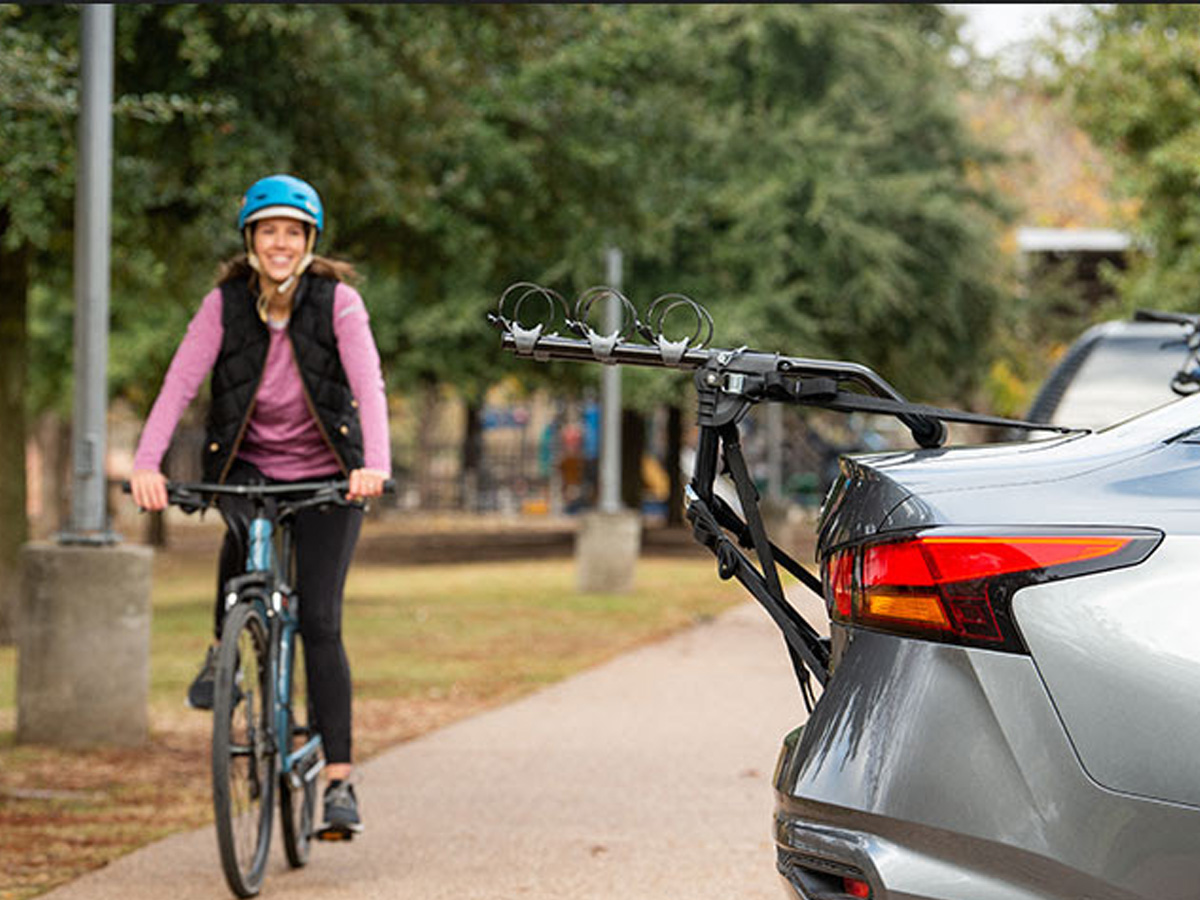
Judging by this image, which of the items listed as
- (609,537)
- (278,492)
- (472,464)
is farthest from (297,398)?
(472,464)

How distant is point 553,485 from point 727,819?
46420 mm

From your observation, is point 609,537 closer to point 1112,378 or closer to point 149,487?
point 1112,378

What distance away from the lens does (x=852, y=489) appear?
3.78 meters

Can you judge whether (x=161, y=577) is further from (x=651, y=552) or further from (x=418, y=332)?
(x=651, y=552)

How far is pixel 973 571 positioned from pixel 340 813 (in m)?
3.27

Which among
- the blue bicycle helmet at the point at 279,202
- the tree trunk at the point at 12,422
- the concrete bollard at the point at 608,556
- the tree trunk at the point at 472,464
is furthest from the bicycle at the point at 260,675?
the tree trunk at the point at 472,464

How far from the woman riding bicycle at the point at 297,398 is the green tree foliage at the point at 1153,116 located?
55.4 feet

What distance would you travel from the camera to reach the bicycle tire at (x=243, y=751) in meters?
5.84

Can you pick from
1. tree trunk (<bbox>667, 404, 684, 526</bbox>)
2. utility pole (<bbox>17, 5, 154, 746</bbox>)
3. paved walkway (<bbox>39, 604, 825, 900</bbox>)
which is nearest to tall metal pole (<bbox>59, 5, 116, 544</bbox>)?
utility pole (<bbox>17, 5, 154, 746</bbox>)

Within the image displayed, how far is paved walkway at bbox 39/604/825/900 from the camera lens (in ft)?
20.7

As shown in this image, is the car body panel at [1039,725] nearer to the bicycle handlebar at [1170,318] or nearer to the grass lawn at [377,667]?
the grass lawn at [377,667]

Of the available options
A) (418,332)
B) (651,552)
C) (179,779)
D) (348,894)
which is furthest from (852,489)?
(651,552)

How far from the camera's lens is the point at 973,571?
3420mm

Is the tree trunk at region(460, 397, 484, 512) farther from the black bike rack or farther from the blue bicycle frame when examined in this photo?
the black bike rack
